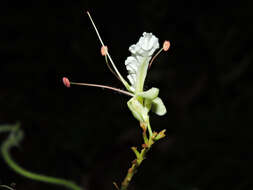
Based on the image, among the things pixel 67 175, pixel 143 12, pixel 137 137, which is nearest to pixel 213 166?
pixel 137 137

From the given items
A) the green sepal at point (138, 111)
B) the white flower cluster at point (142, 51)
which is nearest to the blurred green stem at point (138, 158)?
the green sepal at point (138, 111)

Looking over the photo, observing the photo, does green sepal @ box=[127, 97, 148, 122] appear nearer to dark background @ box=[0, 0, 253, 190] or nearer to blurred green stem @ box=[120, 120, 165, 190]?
blurred green stem @ box=[120, 120, 165, 190]

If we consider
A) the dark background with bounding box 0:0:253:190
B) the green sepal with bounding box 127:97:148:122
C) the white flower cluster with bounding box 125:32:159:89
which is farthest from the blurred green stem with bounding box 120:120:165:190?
the dark background with bounding box 0:0:253:190

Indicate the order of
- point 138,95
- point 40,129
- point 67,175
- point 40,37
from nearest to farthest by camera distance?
1. point 138,95
2. point 67,175
3. point 40,129
4. point 40,37

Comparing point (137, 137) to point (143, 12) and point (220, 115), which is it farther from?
point (143, 12)

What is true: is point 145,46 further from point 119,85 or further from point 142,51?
point 119,85

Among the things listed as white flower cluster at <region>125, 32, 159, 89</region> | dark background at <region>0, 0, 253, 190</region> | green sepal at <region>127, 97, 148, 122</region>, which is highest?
dark background at <region>0, 0, 253, 190</region>

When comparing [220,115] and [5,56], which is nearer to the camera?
[220,115]
